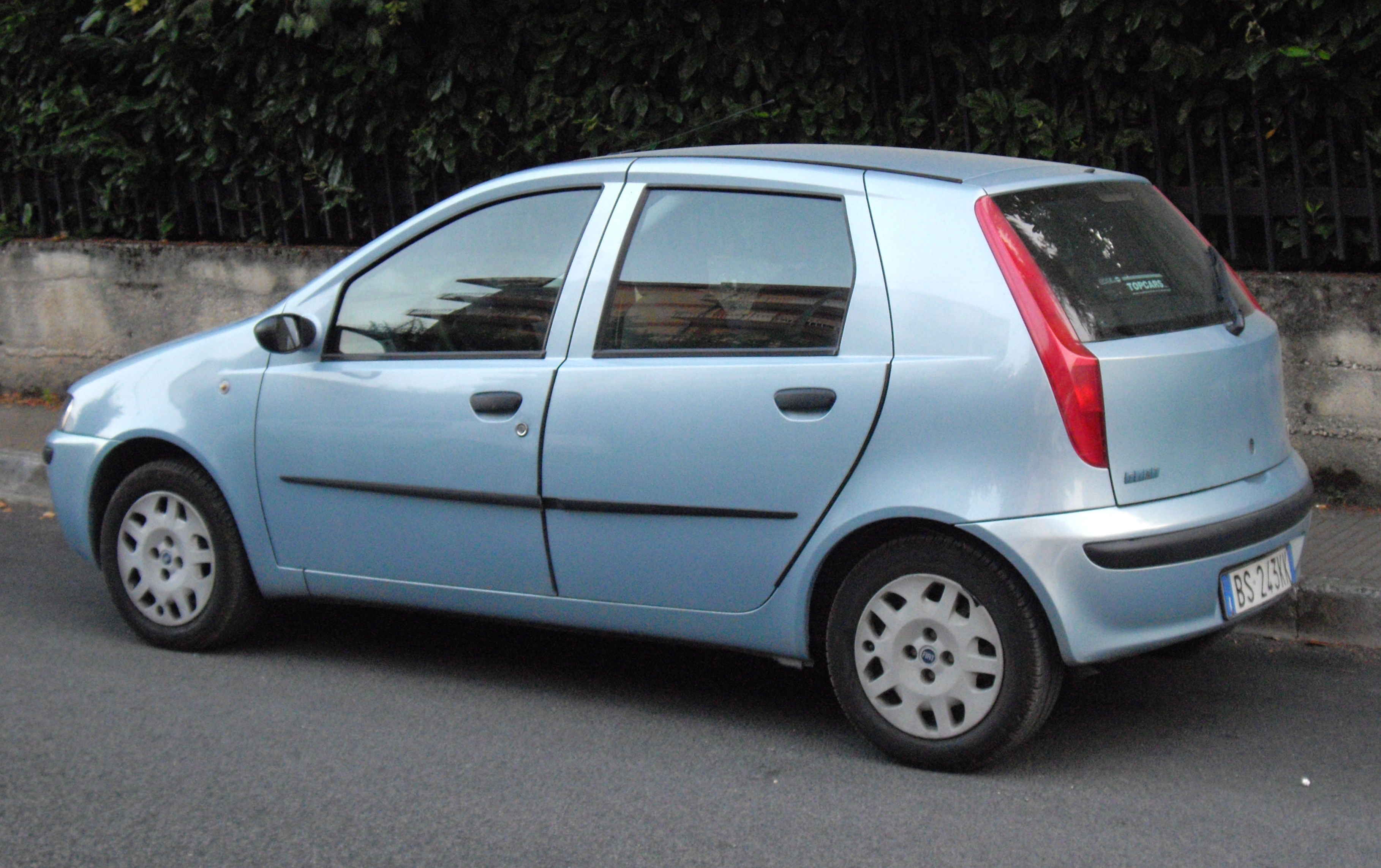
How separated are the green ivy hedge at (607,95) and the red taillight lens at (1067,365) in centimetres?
319

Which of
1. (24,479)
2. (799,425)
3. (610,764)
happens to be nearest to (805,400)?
(799,425)

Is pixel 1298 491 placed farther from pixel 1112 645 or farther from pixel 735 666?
pixel 735 666

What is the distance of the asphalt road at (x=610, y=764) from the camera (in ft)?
11.6

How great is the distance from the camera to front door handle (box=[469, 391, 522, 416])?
4.41 m

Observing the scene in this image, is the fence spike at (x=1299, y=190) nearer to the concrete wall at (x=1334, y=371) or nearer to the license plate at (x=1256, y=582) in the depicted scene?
the concrete wall at (x=1334, y=371)

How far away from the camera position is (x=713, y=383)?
13.5 ft

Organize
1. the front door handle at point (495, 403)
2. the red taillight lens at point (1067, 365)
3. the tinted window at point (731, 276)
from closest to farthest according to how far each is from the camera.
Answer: the red taillight lens at point (1067, 365) → the tinted window at point (731, 276) → the front door handle at point (495, 403)

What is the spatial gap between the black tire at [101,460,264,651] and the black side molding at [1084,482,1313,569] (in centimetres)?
276

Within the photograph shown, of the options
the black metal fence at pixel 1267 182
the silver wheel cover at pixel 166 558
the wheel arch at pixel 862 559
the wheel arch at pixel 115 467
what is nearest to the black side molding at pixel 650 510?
the wheel arch at pixel 862 559

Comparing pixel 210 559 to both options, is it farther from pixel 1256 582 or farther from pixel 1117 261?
pixel 1256 582

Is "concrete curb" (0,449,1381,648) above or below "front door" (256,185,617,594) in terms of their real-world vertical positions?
below

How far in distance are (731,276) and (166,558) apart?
2.24m

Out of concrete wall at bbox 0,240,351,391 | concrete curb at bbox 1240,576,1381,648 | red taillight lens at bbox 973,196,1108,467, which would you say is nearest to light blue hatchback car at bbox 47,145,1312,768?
red taillight lens at bbox 973,196,1108,467

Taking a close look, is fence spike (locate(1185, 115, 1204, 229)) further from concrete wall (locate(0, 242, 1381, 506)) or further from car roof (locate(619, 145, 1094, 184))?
concrete wall (locate(0, 242, 1381, 506))
